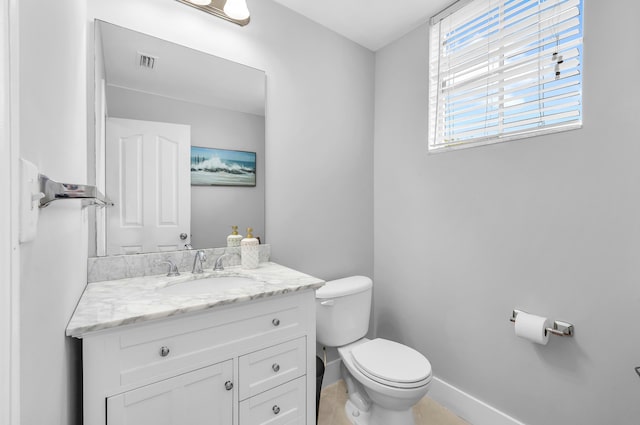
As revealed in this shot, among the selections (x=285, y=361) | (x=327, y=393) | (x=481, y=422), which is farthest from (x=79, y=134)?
(x=481, y=422)

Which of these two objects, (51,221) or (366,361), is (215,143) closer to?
(51,221)

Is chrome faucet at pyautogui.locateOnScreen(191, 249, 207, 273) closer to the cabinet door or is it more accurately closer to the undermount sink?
the undermount sink

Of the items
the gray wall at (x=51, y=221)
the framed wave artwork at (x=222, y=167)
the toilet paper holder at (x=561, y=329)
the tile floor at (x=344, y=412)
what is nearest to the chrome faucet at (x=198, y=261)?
the framed wave artwork at (x=222, y=167)

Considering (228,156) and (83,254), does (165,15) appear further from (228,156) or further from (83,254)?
(83,254)

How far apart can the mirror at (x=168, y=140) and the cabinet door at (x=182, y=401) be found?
0.68 m

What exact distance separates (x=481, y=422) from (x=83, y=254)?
2177 millimetres

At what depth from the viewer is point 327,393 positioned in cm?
195

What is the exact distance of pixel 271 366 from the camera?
123cm

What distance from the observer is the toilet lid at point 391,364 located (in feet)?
4.56

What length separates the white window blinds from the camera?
1338 mm

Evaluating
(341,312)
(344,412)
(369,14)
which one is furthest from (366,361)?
(369,14)

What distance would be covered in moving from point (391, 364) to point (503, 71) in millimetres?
1672

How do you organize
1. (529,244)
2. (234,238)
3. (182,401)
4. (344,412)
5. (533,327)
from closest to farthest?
(182,401), (533,327), (529,244), (234,238), (344,412)

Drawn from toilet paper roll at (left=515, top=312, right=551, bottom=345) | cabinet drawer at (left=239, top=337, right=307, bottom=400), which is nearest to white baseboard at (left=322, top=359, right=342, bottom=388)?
cabinet drawer at (left=239, top=337, right=307, bottom=400)
